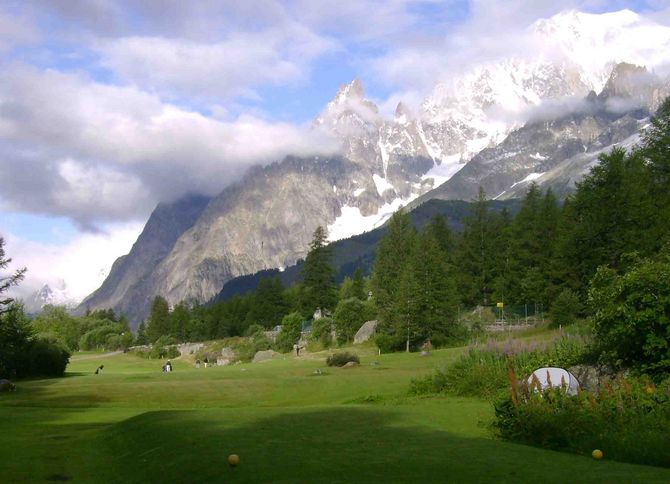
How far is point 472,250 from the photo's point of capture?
9838 centimetres

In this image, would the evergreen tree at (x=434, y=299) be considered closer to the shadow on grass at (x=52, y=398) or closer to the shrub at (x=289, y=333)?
the shrub at (x=289, y=333)

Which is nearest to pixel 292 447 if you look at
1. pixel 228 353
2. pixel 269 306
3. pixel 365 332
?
→ pixel 365 332

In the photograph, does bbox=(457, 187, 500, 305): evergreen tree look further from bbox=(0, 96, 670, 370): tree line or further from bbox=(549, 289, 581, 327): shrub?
bbox=(549, 289, 581, 327): shrub

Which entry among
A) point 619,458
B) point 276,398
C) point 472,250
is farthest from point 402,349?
point 619,458

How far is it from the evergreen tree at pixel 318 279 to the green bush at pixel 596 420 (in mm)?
96501

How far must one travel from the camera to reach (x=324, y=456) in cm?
1428

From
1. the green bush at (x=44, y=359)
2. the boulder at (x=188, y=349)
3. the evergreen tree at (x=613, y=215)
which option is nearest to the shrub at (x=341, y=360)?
the green bush at (x=44, y=359)

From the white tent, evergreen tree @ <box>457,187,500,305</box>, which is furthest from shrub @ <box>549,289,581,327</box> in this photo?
the white tent

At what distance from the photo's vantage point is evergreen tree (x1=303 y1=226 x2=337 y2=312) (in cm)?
11488

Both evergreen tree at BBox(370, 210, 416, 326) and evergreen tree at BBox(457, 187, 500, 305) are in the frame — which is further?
evergreen tree at BBox(457, 187, 500, 305)

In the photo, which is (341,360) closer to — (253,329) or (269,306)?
(253,329)

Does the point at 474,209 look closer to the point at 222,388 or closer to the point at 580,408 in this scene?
the point at 222,388

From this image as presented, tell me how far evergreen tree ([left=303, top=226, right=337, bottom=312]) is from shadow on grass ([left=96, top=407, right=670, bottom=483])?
9436cm

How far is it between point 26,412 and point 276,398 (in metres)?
11.0
